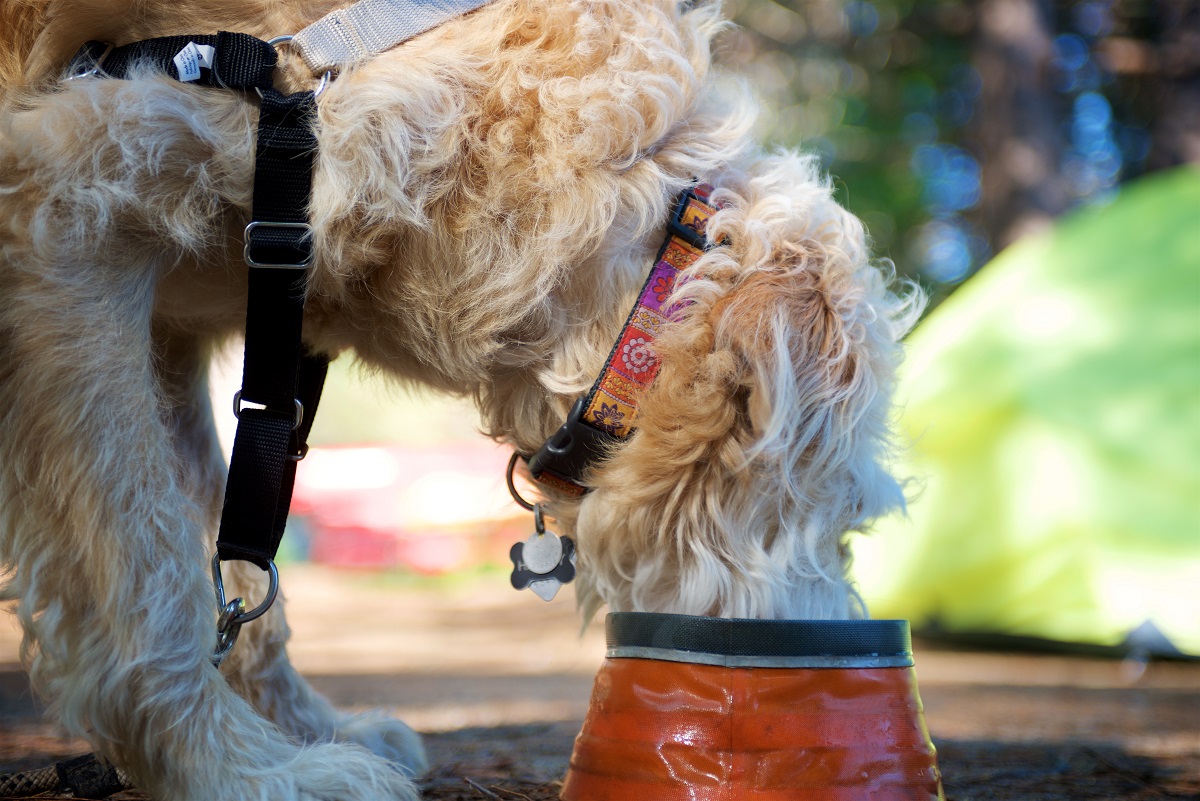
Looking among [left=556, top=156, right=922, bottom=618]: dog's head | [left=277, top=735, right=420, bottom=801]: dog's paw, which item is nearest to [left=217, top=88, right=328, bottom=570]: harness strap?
[left=277, top=735, right=420, bottom=801]: dog's paw

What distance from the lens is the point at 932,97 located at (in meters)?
14.1

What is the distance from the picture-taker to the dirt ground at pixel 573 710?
2.45 meters

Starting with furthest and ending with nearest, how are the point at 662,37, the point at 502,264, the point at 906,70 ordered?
the point at 906,70, the point at 662,37, the point at 502,264

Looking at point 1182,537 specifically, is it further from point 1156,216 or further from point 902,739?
point 902,739

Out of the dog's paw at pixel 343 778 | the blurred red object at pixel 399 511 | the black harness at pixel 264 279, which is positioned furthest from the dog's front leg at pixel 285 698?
the blurred red object at pixel 399 511

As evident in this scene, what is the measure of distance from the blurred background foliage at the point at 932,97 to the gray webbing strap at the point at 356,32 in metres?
8.70

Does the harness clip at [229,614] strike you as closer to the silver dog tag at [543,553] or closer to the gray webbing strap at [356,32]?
the silver dog tag at [543,553]

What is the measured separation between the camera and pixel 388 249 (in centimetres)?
183

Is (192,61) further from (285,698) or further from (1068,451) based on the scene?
(1068,451)

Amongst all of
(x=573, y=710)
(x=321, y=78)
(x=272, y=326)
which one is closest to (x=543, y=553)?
(x=272, y=326)

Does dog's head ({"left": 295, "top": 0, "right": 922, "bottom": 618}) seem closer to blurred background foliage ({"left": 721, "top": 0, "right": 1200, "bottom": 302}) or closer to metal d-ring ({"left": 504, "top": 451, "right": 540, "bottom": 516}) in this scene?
metal d-ring ({"left": 504, "top": 451, "right": 540, "bottom": 516})

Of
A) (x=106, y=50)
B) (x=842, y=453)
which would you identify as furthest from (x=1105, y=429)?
(x=106, y=50)

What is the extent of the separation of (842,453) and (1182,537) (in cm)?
346

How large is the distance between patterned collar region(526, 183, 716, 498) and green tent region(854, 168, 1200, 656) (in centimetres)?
287
